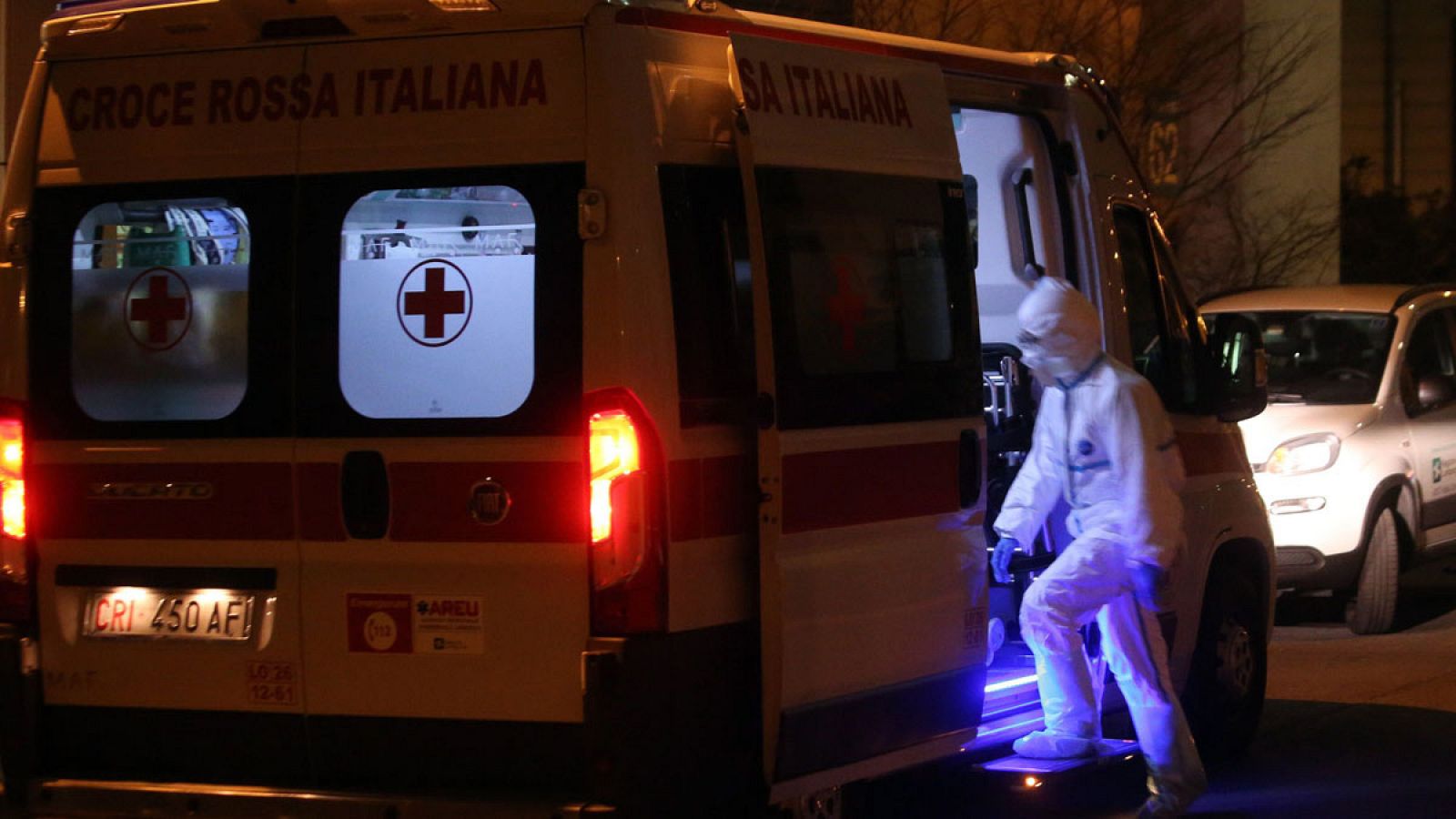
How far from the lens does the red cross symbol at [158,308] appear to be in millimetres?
5426

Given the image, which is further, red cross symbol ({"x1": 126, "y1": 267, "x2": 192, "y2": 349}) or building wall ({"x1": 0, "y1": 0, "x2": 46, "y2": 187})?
building wall ({"x1": 0, "y1": 0, "x2": 46, "y2": 187})

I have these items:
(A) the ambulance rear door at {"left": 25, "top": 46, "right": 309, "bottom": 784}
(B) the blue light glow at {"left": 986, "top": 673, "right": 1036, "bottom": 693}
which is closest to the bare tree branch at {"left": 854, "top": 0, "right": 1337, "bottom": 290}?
(B) the blue light glow at {"left": 986, "top": 673, "right": 1036, "bottom": 693}

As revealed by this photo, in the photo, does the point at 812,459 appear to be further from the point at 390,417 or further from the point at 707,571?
the point at 390,417

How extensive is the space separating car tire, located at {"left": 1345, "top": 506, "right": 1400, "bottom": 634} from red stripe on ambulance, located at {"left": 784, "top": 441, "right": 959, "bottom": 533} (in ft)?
21.6

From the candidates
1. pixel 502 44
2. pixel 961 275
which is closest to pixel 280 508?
pixel 502 44

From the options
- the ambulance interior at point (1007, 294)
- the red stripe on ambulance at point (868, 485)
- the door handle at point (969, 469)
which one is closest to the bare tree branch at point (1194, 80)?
the ambulance interior at point (1007, 294)

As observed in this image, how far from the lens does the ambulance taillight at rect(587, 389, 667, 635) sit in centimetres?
485

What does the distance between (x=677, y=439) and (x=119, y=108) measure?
1.82 m

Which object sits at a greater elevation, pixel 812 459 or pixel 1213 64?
pixel 1213 64

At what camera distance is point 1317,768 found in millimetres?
7895

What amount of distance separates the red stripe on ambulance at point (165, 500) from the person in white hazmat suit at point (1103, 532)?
8.46 ft

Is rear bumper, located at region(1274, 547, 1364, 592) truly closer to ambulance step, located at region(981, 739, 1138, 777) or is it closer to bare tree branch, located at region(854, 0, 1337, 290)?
ambulance step, located at region(981, 739, 1138, 777)

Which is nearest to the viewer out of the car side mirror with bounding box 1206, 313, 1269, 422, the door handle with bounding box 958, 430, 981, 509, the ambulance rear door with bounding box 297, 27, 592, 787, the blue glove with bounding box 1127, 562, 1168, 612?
the ambulance rear door with bounding box 297, 27, 592, 787

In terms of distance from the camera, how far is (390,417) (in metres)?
5.12
